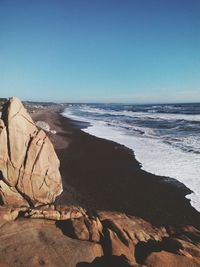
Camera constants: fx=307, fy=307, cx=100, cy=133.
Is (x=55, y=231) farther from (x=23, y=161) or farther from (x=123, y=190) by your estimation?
(x=123, y=190)

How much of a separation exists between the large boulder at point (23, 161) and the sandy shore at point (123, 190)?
1.11 metres

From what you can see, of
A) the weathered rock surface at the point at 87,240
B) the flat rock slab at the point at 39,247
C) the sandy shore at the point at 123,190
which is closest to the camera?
the flat rock slab at the point at 39,247

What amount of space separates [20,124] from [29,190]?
2160 mm

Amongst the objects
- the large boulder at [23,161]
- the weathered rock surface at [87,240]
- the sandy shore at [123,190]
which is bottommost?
the sandy shore at [123,190]

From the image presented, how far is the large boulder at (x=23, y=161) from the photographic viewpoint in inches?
372

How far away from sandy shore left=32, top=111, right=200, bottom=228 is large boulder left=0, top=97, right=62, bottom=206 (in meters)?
1.11

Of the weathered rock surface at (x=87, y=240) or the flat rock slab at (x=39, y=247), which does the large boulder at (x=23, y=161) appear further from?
the flat rock slab at (x=39, y=247)

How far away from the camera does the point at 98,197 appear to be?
11438mm

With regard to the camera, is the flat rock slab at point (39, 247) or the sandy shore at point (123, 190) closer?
the flat rock slab at point (39, 247)

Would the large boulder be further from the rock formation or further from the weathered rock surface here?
the weathered rock surface

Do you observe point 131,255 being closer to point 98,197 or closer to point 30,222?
point 30,222

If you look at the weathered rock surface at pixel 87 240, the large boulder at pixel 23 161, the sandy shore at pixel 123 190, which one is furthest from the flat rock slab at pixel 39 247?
the sandy shore at pixel 123 190

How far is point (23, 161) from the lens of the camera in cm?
990

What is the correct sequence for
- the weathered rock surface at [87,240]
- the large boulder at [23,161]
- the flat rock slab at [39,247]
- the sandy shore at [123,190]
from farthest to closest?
the sandy shore at [123,190] < the large boulder at [23,161] < the weathered rock surface at [87,240] < the flat rock slab at [39,247]
